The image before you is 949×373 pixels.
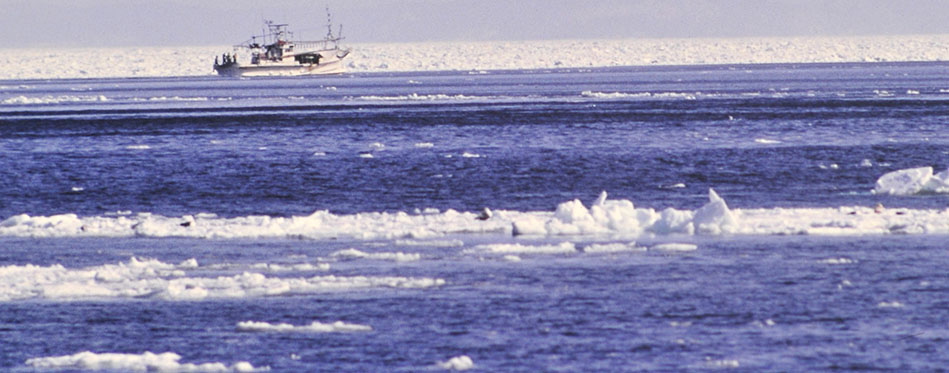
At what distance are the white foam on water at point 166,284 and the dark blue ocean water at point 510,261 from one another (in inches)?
10.2

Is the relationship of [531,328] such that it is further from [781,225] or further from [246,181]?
[246,181]

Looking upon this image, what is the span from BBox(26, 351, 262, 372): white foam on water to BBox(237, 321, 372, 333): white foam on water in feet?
3.73

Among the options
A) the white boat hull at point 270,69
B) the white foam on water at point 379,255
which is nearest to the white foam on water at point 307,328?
the white foam on water at point 379,255

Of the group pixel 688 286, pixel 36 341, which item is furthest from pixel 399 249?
pixel 36 341

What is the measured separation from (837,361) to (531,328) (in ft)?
9.88

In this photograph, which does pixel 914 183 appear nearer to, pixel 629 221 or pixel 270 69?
pixel 629 221

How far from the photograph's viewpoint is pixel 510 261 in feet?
59.5

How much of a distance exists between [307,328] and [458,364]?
90.0 inches

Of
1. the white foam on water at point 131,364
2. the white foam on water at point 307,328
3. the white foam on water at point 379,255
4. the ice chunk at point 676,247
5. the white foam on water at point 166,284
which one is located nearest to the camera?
the white foam on water at point 131,364

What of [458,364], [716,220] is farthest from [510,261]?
[458,364]

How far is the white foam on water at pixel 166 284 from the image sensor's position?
16.2 metres

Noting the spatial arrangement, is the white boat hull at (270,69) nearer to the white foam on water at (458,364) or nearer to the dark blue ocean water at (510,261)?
the dark blue ocean water at (510,261)

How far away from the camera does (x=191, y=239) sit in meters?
21.4

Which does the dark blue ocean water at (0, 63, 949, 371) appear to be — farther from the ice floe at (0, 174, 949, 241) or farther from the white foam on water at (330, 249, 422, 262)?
the ice floe at (0, 174, 949, 241)
